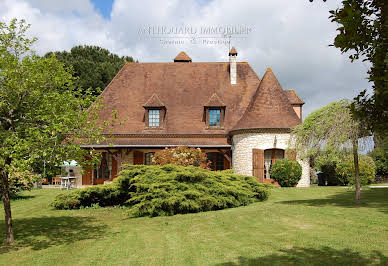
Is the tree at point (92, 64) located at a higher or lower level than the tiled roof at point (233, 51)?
higher

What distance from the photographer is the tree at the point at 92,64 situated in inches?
1551

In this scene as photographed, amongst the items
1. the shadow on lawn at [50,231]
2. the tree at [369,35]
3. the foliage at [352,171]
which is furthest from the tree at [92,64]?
the tree at [369,35]

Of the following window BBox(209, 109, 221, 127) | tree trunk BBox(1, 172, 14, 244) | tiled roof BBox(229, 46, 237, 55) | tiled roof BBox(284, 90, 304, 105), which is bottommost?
tree trunk BBox(1, 172, 14, 244)

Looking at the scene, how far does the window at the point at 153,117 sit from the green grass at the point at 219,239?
492 inches

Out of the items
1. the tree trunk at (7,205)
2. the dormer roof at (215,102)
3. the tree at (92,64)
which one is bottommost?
the tree trunk at (7,205)

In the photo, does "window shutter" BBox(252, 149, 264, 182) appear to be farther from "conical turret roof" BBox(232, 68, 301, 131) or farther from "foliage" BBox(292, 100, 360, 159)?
"foliage" BBox(292, 100, 360, 159)

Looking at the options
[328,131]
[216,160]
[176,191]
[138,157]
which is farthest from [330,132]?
[138,157]

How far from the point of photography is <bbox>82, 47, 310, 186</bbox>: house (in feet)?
72.3

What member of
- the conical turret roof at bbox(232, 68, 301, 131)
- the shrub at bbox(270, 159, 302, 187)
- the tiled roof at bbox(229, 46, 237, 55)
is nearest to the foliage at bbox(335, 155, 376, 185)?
the shrub at bbox(270, 159, 302, 187)

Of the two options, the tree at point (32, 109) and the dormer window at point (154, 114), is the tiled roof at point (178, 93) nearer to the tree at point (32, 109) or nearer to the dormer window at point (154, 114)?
the dormer window at point (154, 114)

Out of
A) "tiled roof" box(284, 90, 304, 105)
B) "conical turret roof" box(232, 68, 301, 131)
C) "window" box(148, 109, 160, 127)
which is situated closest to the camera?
"conical turret roof" box(232, 68, 301, 131)

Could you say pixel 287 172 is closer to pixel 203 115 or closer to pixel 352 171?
pixel 352 171

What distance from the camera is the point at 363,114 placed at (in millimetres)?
4754

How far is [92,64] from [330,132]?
33.5 metres
